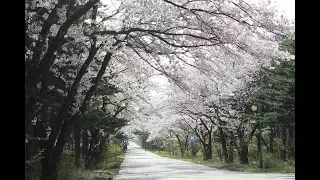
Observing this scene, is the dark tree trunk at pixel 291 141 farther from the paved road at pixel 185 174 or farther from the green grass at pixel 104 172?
the green grass at pixel 104 172

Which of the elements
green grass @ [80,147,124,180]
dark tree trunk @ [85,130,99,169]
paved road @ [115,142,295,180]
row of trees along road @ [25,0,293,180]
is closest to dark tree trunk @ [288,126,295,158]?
paved road @ [115,142,295,180]

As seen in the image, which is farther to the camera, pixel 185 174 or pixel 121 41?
pixel 185 174

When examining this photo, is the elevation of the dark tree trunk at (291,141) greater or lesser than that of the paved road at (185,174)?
greater

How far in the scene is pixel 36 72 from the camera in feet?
26.9

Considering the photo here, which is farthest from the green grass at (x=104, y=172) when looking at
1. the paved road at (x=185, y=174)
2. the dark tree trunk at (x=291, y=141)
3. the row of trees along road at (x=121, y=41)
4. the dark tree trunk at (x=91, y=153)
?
the dark tree trunk at (x=291, y=141)

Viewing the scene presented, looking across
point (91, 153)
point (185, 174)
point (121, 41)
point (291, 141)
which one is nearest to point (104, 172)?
point (91, 153)

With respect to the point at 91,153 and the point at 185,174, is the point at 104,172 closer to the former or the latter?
the point at 91,153

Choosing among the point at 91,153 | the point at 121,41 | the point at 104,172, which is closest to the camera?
the point at 121,41

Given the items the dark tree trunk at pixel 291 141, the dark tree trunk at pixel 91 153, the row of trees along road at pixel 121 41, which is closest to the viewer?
the row of trees along road at pixel 121 41

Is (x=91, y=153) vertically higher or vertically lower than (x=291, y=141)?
lower

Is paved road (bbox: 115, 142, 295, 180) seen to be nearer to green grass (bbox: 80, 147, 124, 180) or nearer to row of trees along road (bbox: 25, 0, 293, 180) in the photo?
green grass (bbox: 80, 147, 124, 180)

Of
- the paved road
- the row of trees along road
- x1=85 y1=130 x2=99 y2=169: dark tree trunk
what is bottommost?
the paved road
